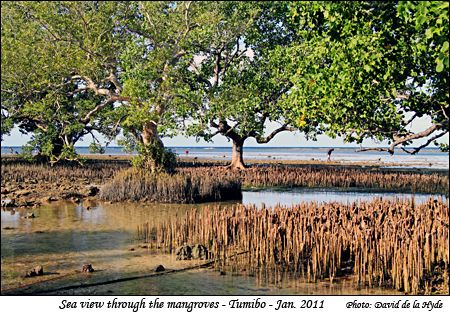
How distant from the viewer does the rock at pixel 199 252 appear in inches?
404

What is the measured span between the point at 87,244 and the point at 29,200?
25.9 feet

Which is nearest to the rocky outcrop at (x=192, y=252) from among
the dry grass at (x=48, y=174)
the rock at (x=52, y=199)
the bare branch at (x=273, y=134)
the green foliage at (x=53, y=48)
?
the green foliage at (x=53, y=48)

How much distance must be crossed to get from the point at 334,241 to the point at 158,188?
10894 millimetres

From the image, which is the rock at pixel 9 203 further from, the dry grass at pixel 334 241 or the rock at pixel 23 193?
the dry grass at pixel 334 241

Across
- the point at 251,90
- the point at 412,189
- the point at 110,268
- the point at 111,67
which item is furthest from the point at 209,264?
the point at 412,189

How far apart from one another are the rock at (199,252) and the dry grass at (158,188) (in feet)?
29.2

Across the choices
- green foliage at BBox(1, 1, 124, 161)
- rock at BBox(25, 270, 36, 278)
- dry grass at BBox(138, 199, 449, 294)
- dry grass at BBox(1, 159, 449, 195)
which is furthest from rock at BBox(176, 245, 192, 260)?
dry grass at BBox(1, 159, 449, 195)

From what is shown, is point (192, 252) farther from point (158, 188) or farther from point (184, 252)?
point (158, 188)

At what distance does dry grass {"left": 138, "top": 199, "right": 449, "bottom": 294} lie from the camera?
8.56m

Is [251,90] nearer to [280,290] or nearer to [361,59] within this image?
[361,59]

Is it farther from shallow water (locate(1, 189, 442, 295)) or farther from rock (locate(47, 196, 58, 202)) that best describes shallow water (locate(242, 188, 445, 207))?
rock (locate(47, 196, 58, 202))

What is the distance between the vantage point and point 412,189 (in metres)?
26.7

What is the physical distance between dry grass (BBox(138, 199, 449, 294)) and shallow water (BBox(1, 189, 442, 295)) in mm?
485

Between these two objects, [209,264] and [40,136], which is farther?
[40,136]
